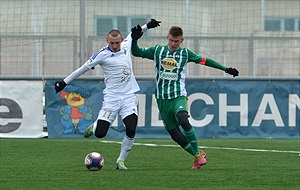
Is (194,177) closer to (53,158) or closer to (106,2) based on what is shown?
(53,158)

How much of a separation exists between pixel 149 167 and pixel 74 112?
666cm

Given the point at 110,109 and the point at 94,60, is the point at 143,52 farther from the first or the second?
the point at 110,109

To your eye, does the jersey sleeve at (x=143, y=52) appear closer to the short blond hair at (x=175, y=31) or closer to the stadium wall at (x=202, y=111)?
the short blond hair at (x=175, y=31)

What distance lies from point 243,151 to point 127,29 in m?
5.76

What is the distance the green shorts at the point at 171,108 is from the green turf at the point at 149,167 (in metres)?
0.57

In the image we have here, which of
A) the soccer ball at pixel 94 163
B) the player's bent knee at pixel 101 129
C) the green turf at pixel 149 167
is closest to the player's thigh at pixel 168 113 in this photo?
the green turf at pixel 149 167

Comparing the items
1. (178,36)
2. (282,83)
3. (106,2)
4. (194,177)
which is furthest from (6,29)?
(194,177)

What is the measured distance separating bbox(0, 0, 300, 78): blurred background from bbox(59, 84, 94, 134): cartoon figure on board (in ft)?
2.48

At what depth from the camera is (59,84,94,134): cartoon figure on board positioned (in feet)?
57.7

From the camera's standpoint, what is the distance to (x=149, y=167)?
11141 mm

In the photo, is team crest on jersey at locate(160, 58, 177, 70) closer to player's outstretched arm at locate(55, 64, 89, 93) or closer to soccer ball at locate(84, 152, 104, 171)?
player's outstretched arm at locate(55, 64, 89, 93)

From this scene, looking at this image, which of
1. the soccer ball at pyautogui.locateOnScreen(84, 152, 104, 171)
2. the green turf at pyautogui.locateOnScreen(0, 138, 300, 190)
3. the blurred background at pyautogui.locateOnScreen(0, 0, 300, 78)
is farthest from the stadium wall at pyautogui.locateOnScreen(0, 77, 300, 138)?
the soccer ball at pyautogui.locateOnScreen(84, 152, 104, 171)

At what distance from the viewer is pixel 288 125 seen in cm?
1772

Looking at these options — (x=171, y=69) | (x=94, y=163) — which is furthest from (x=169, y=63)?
(x=94, y=163)
